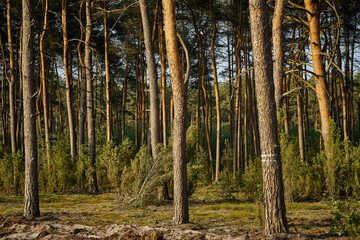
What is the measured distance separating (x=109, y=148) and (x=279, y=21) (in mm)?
5783

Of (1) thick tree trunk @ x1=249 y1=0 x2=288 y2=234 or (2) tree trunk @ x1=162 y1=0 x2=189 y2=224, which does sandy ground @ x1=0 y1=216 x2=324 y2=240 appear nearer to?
(1) thick tree trunk @ x1=249 y1=0 x2=288 y2=234

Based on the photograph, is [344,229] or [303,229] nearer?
[344,229]

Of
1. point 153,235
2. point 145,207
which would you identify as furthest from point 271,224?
point 145,207

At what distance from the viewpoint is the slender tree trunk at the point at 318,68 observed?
7.87 m

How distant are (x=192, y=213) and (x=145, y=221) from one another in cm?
116

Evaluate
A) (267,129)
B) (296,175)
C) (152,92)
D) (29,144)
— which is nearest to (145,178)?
(152,92)

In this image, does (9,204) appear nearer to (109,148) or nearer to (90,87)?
(109,148)

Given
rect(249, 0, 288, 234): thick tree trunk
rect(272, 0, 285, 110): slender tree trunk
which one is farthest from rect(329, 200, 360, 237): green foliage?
rect(272, 0, 285, 110): slender tree trunk

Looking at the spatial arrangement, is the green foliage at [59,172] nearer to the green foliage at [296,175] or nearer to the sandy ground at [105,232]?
the sandy ground at [105,232]

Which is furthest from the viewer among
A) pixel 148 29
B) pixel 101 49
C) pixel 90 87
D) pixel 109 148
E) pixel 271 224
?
pixel 101 49

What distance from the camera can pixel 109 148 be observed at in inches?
360

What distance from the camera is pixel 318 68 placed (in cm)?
805

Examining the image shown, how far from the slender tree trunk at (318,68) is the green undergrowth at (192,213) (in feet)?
6.74

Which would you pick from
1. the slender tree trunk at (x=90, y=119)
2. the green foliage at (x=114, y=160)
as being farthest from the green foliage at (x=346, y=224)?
the slender tree trunk at (x=90, y=119)
